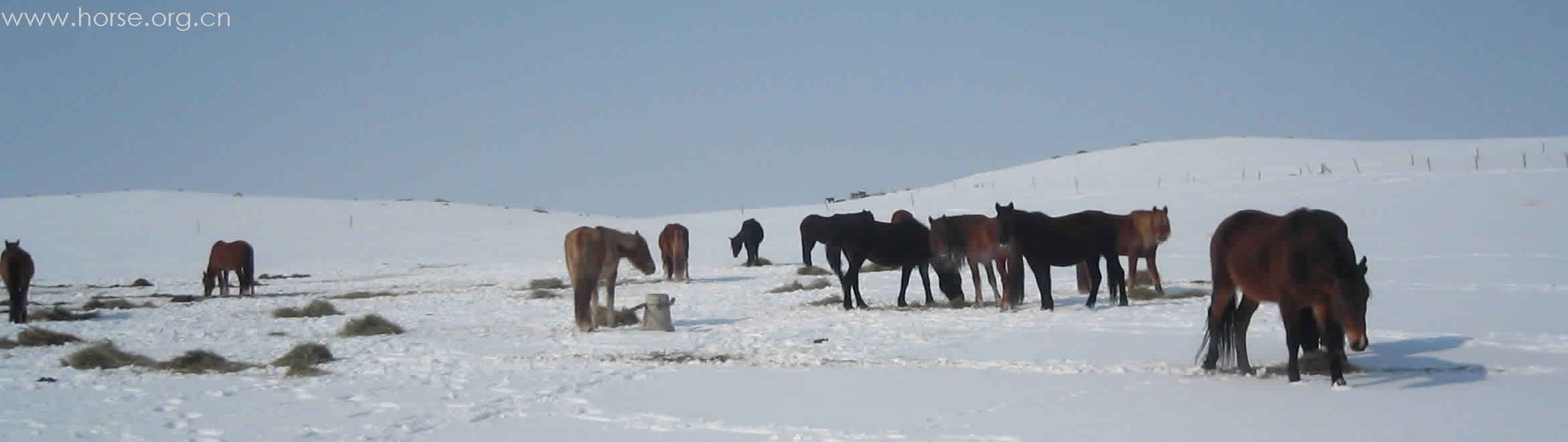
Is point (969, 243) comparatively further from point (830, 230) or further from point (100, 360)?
point (100, 360)

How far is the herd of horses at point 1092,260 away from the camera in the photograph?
9.48 metres

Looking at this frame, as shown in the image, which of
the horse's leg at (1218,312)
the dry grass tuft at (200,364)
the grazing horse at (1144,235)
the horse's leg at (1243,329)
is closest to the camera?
the horse's leg at (1243,329)

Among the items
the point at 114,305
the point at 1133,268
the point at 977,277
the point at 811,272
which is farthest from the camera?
the point at 811,272

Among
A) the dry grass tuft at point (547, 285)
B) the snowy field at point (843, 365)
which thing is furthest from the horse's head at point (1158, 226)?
the dry grass tuft at point (547, 285)

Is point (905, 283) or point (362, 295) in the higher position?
point (362, 295)

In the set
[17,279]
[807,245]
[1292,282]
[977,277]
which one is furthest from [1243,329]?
[17,279]

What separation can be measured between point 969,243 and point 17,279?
15.4m

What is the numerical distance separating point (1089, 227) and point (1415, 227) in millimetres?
16658

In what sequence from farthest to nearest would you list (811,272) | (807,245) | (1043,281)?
Result: (811,272) → (807,245) → (1043,281)

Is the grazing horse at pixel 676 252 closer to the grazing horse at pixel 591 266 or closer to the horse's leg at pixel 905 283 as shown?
the horse's leg at pixel 905 283

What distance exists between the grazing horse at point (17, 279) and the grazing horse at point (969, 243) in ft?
47.9

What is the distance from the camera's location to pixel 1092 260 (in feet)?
57.9

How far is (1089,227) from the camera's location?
17625 mm

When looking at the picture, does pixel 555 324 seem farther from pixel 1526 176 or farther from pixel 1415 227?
pixel 1526 176
